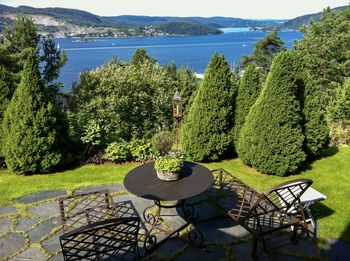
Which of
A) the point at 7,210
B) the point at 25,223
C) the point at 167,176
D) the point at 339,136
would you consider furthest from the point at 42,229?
the point at 339,136

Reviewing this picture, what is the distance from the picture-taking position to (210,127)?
7.79m

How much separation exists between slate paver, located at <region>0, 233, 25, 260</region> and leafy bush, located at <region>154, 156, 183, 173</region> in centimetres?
219

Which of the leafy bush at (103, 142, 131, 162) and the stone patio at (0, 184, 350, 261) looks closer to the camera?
the stone patio at (0, 184, 350, 261)

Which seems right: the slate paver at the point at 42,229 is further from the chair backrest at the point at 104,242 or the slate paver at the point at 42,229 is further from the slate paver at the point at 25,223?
the chair backrest at the point at 104,242

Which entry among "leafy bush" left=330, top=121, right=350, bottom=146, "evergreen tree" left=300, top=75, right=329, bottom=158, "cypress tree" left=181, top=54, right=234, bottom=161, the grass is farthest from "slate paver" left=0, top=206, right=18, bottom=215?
"leafy bush" left=330, top=121, right=350, bottom=146

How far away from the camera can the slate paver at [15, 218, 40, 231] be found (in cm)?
463

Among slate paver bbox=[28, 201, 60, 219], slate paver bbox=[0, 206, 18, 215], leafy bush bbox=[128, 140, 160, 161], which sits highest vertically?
slate paver bbox=[28, 201, 60, 219]

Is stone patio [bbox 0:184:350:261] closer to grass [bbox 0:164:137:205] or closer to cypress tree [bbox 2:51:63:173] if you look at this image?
grass [bbox 0:164:137:205]

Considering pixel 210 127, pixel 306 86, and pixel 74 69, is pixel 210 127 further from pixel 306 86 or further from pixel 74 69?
pixel 74 69

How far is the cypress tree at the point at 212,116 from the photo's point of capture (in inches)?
301

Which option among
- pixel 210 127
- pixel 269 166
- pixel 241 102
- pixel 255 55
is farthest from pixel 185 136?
pixel 255 55

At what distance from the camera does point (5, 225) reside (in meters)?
4.74

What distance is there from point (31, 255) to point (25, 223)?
3.14 ft

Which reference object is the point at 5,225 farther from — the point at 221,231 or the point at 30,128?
the point at 221,231
